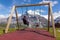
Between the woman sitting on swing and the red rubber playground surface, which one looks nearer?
the red rubber playground surface

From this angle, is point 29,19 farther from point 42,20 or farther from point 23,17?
point 42,20

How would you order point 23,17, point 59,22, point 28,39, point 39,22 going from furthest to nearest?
1. point 59,22
2. point 39,22
3. point 23,17
4. point 28,39

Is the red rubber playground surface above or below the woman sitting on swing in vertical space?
below

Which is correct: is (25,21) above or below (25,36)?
above

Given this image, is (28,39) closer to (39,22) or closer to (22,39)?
(22,39)

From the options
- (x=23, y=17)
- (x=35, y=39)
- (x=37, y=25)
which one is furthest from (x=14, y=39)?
(x=37, y=25)

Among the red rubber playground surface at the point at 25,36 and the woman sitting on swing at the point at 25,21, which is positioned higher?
the woman sitting on swing at the point at 25,21

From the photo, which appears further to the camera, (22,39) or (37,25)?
(37,25)

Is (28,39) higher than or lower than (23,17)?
lower

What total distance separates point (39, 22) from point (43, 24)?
510mm

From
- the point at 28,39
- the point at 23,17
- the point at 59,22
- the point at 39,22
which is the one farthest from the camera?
the point at 59,22

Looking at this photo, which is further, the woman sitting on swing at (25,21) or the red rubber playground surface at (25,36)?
the woman sitting on swing at (25,21)

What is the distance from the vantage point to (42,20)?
1706 centimetres

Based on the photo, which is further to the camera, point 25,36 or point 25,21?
point 25,21
